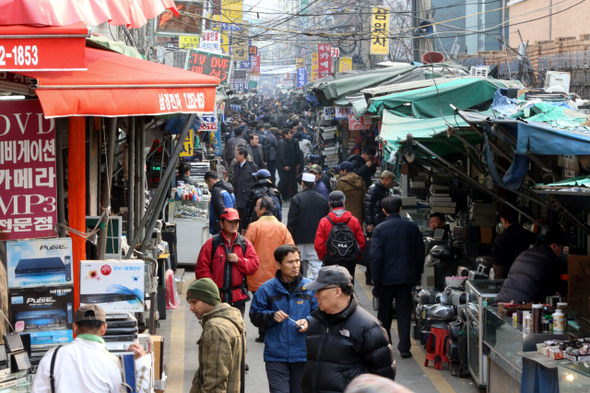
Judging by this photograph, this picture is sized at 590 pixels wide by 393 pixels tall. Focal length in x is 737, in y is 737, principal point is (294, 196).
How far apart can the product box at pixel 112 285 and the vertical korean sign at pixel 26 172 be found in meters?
0.43

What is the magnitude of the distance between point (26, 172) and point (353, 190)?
8.89m

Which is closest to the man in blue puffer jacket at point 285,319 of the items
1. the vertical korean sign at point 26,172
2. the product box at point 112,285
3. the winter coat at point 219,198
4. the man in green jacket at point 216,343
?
the man in green jacket at point 216,343

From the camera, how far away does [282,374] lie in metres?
5.97

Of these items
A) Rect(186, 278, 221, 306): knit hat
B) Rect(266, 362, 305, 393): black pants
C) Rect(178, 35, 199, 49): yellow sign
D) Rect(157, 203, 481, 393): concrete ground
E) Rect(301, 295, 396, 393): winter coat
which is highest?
Rect(178, 35, 199, 49): yellow sign

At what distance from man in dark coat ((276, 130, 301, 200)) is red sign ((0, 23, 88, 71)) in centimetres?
1564

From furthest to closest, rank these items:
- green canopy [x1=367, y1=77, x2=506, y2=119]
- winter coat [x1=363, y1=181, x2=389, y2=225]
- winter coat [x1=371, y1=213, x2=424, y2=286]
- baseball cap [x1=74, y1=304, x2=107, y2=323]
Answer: winter coat [x1=363, y1=181, x2=389, y2=225] → green canopy [x1=367, y1=77, x2=506, y2=119] → winter coat [x1=371, y1=213, x2=424, y2=286] → baseball cap [x1=74, y1=304, x2=107, y2=323]

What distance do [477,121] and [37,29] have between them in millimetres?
4041

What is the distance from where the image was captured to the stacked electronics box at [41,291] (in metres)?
5.21

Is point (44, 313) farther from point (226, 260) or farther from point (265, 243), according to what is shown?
point (265, 243)

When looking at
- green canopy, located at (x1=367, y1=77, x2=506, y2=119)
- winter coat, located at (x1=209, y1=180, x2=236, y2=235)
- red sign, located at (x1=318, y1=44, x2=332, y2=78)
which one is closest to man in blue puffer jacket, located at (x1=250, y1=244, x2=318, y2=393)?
winter coat, located at (x1=209, y1=180, x2=236, y2=235)

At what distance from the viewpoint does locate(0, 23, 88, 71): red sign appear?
4434 millimetres

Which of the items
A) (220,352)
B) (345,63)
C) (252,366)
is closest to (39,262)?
(220,352)

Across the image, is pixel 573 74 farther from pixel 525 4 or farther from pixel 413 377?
pixel 525 4

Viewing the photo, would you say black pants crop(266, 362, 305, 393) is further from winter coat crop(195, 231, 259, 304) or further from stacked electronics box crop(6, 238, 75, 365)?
winter coat crop(195, 231, 259, 304)
